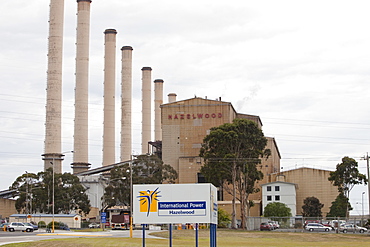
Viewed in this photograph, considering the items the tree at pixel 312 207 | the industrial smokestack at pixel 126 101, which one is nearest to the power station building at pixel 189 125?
the tree at pixel 312 207

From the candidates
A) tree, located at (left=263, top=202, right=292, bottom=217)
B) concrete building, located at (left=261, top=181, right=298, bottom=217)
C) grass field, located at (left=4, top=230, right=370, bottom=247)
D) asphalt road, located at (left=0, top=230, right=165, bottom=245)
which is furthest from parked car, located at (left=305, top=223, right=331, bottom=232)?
concrete building, located at (left=261, top=181, right=298, bottom=217)

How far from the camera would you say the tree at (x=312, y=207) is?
470 feet

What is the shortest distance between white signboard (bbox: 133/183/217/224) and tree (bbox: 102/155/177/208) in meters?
91.4

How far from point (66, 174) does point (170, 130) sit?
30.5m

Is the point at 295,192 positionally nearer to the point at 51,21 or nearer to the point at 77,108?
the point at 77,108

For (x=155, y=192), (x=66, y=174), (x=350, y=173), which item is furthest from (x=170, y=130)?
(x=155, y=192)

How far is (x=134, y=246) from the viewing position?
155 ft

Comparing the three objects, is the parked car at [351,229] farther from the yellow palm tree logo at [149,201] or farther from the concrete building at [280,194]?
the yellow palm tree logo at [149,201]

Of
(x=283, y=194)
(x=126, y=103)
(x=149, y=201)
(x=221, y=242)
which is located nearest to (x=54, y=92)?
(x=126, y=103)

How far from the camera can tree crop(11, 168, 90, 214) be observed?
128613 millimetres

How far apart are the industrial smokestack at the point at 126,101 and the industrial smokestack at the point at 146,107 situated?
1488 centimetres

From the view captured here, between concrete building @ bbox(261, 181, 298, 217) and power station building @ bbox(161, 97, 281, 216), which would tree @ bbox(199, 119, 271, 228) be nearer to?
power station building @ bbox(161, 97, 281, 216)

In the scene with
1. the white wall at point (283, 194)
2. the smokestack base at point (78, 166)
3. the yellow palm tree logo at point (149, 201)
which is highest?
the smokestack base at point (78, 166)

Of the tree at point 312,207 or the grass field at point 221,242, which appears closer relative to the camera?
the grass field at point 221,242
